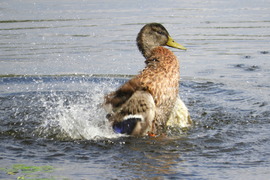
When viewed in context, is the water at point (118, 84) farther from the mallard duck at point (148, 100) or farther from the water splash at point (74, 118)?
the mallard duck at point (148, 100)

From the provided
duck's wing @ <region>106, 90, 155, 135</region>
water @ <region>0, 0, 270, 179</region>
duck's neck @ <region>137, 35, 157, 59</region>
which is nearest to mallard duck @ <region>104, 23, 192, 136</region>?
duck's wing @ <region>106, 90, 155, 135</region>

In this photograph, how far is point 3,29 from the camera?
12.2 metres

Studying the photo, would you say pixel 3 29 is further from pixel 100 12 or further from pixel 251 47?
pixel 251 47

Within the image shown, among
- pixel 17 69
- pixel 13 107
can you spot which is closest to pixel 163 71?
pixel 13 107

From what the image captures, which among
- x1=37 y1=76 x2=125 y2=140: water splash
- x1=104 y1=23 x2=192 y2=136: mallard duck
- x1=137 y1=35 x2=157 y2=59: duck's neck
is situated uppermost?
x1=137 y1=35 x2=157 y2=59: duck's neck

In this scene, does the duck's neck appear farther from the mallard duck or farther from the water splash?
the water splash

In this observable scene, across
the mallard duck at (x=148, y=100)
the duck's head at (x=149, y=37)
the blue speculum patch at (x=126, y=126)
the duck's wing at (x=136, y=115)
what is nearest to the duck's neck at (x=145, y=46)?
the duck's head at (x=149, y=37)

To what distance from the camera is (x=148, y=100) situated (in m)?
5.73

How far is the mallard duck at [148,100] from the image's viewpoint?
227 inches

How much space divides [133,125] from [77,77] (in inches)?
125

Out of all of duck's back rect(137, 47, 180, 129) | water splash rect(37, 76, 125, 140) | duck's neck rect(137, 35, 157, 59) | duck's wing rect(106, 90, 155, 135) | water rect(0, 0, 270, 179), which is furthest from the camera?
duck's neck rect(137, 35, 157, 59)

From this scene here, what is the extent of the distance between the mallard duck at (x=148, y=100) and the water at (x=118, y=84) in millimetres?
153

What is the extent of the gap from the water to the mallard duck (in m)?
0.15

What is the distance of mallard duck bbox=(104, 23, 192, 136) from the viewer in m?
5.77
